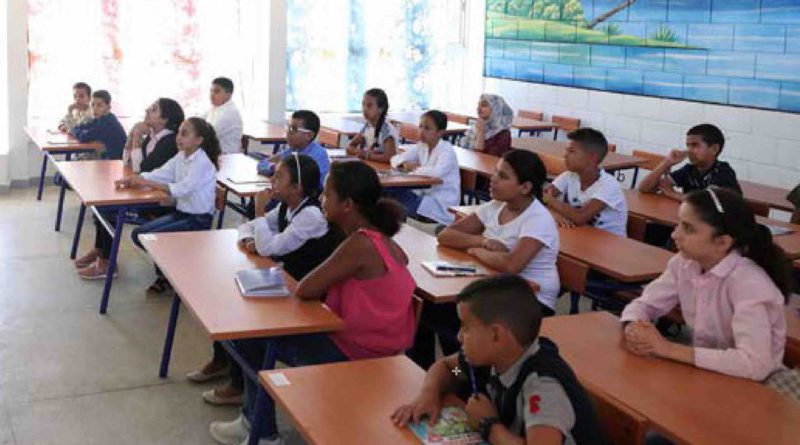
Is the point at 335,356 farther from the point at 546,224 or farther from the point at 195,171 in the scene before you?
the point at 195,171

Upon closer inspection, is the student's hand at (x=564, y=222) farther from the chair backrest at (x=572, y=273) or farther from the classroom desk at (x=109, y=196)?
the classroom desk at (x=109, y=196)

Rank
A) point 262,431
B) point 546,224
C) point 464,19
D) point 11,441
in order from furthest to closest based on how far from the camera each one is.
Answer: point 464,19, point 546,224, point 11,441, point 262,431

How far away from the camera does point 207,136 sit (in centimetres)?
489

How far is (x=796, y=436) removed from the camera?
2.03 meters

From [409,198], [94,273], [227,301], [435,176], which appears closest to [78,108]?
[94,273]

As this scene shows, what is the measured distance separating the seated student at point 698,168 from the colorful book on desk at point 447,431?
324 cm

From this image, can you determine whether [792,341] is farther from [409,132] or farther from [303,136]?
[409,132]

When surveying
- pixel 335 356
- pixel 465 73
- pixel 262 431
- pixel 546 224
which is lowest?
pixel 262 431

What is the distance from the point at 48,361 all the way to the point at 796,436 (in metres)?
3.17

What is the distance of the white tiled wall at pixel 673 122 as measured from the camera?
253 inches

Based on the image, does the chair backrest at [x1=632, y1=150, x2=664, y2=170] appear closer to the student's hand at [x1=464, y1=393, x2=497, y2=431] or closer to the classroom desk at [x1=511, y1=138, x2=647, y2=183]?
the classroom desk at [x1=511, y1=138, x2=647, y2=183]

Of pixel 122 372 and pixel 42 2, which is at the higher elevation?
pixel 42 2

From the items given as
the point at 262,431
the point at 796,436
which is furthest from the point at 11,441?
the point at 796,436

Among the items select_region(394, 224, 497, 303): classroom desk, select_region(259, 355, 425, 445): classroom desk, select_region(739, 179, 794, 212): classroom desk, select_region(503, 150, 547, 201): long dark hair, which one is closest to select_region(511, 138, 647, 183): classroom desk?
select_region(739, 179, 794, 212): classroom desk
